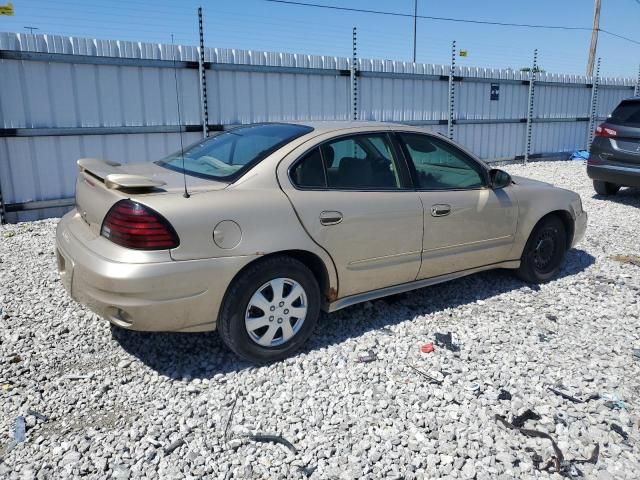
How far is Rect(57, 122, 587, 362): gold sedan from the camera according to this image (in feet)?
9.88

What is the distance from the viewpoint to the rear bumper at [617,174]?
A: 8445 millimetres

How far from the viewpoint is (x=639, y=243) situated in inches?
263

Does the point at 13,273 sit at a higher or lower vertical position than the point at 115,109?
lower

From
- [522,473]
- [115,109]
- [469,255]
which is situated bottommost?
[522,473]

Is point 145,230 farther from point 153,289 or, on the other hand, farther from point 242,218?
point 242,218

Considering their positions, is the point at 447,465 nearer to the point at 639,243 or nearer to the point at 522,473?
the point at 522,473

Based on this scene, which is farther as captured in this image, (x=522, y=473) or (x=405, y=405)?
(x=405, y=405)

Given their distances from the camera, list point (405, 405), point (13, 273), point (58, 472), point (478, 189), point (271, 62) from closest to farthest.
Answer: point (58, 472) → point (405, 405) → point (478, 189) → point (13, 273) → point (271, 62)

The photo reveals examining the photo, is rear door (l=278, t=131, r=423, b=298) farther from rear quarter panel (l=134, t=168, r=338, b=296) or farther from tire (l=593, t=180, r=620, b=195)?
tire (l=593, t=180, r=620, b=195)

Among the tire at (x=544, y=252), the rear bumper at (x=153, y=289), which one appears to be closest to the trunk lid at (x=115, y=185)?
the rear bumper at (x=153, y=289)

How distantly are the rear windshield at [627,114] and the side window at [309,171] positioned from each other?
7046mm

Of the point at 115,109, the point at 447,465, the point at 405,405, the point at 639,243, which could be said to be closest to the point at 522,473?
the point at 447,465

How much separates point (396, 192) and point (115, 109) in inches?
208

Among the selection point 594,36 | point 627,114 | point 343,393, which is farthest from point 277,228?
point 594,36
